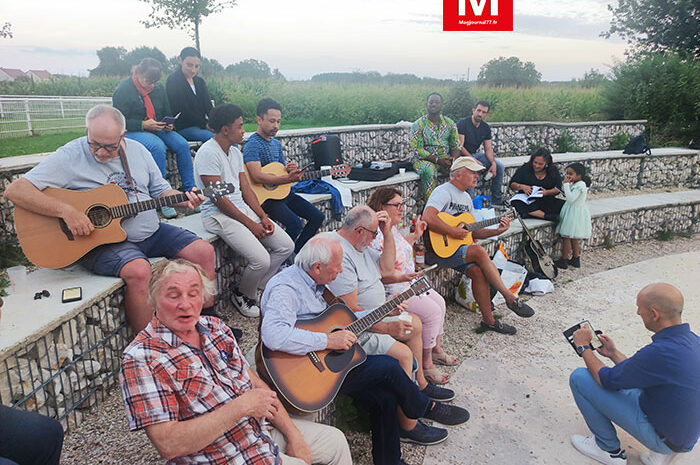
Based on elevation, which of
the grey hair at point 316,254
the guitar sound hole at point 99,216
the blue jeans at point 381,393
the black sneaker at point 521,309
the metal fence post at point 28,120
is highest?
the metal fence post at point 28,120

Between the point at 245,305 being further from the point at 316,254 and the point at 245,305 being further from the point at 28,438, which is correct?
the point at 28,438

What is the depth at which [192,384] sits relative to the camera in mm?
1750

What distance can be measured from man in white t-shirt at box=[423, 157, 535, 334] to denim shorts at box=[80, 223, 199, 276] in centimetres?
230

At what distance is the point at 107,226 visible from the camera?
2.99 metres

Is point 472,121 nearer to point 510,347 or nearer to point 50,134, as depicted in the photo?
point 510,347

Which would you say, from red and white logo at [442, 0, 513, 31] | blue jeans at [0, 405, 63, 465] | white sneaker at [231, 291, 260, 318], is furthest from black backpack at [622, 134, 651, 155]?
blue jeans at [0, 405, 63, 465]

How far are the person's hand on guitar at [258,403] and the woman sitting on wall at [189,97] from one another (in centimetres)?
419

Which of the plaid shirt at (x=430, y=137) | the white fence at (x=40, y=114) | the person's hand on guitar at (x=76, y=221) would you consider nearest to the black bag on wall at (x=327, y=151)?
the plaid shirt at (x=430, y=137)

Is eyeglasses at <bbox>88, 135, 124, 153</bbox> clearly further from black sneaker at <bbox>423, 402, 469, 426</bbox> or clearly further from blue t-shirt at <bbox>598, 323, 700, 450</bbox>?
blue t-shirt at <bbox>598, 323, 700, 450</bbox>

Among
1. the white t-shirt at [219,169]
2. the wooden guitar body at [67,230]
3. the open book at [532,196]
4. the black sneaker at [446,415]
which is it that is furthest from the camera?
the open book at [532,196]

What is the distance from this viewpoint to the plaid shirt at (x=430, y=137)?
22.1 ft

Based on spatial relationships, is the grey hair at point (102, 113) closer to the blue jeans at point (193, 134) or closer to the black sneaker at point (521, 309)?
the blue jeans at point (193, 134)

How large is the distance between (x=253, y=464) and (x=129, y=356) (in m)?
0.62

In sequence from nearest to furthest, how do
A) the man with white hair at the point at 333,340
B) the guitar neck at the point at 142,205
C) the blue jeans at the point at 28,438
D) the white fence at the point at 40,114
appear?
the blue jeans at the point at 28,438, the man with white hair at the point at 333,340, the guitar neck at the point at 142,205, the white fence at the point at 40,114
